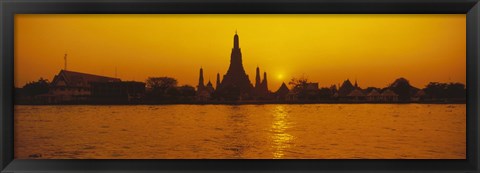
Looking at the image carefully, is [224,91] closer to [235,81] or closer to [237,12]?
[235,81]

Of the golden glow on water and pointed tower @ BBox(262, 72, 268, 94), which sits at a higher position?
pointed tower @ BBox(262, 72, 268, 94)

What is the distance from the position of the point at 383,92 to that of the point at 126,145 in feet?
4.84

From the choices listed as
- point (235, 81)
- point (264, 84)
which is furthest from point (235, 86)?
point (264, 84)

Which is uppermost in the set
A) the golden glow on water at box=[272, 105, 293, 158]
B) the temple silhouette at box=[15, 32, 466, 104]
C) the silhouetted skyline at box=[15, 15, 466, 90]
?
the silhouetted skyline at box=[15, 15, 466, 90]

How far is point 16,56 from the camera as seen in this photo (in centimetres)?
259

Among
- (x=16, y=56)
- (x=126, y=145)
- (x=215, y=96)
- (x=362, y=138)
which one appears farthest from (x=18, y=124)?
(x=362, y=138)

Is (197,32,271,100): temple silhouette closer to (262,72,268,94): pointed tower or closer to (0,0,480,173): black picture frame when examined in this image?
(262,72,268,94): pointed tower

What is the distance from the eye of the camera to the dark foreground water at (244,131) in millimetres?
2662

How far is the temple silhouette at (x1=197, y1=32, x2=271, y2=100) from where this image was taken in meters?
2.71

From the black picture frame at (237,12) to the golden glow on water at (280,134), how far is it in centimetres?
11

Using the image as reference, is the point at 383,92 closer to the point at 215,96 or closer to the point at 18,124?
the point at 215,96

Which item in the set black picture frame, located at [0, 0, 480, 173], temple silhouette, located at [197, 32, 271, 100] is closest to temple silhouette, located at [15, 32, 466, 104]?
temple silhouette, located at [197, 32, 271, 100]

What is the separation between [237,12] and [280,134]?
72 cm

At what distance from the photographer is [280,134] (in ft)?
8.97
